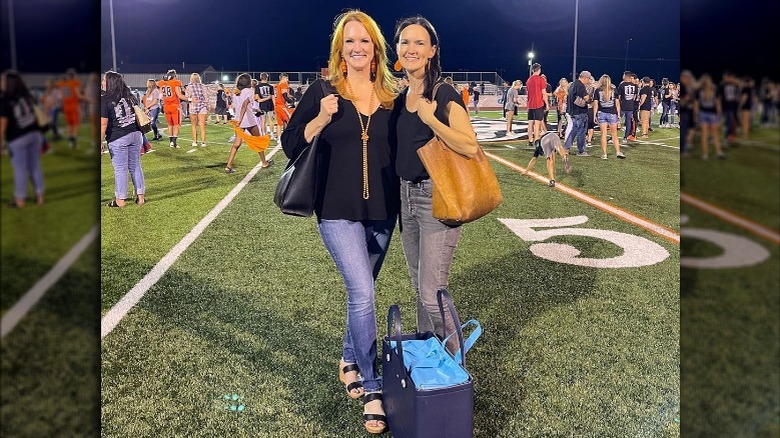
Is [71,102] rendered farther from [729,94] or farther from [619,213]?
[619,213]

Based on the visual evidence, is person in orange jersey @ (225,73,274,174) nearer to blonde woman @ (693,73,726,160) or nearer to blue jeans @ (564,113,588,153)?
blue jeans @ (564,113,588,153)

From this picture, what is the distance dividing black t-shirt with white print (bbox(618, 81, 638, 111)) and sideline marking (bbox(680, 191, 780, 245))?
1416 centimetres

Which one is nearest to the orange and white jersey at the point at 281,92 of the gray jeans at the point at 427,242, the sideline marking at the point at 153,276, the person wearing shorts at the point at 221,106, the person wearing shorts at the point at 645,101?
the sideline marking at the point at 153,276

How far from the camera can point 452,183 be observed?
8.91ft

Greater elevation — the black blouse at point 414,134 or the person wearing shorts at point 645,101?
the person wearing shorts at point 645,101

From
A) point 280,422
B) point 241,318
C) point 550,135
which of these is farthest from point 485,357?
point 550,135

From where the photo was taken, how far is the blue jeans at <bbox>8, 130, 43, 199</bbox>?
60cm

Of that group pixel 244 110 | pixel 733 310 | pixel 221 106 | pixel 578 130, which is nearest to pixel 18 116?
pixel 733 310

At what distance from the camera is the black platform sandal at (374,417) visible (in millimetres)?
2785

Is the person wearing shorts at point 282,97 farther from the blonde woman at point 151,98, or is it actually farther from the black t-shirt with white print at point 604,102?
the black t-shirt with white print at point 604,102

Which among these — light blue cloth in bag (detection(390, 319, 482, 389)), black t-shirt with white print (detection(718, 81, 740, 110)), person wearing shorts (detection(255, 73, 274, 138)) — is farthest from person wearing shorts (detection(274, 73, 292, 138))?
black t-shirt with white print (detection(718, 81, 740, 110))

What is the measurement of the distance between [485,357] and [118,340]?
2034 mm

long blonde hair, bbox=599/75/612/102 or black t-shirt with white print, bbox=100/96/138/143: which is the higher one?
long blonde hair, bbox=599/75/612/102

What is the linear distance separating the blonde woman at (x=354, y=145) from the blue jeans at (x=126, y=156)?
17.4ft
